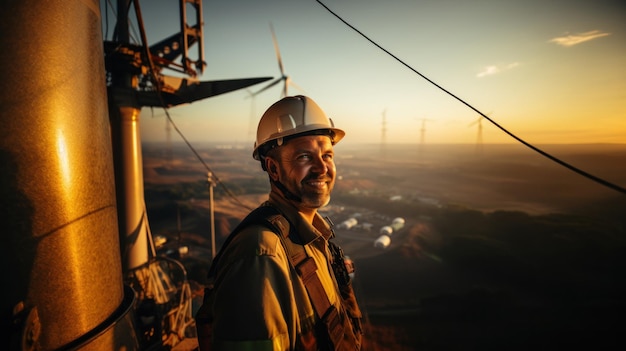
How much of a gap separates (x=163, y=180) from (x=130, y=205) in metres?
111

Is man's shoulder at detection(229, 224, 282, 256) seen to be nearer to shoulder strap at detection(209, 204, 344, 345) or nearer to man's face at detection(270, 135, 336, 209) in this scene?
shoulder strap at detection(209, 204, 344, 345)

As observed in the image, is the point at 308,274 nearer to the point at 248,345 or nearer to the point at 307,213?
the point at 248,345

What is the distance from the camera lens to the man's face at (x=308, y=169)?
2740 millimetres

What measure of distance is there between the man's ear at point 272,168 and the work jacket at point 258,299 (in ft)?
2.99

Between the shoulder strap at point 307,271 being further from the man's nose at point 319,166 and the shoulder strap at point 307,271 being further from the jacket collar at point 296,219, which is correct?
the man's nose at point 319,166

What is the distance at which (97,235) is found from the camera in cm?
249

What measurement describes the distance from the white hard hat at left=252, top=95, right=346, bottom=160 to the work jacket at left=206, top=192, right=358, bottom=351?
1.32 metres

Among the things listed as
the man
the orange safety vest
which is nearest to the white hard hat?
the man

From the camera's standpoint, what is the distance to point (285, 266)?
1.98 meters

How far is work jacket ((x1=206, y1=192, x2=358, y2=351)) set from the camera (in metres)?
1.59

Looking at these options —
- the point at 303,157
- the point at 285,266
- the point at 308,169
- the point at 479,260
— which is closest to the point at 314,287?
the point at 285,266

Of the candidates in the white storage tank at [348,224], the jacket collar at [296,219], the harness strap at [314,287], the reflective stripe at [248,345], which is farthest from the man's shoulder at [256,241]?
the white storage tank at [348,224]

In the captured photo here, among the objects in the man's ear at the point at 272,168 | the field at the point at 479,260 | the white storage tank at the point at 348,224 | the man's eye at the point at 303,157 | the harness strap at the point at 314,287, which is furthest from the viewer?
the white storage tank at the point at 348,224

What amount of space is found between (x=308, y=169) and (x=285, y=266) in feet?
3.58
